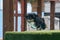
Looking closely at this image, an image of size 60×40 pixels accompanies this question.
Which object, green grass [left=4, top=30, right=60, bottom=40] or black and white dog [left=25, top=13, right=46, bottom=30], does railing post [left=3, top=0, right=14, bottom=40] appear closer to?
green grass [left=4, top=30, right=60, bottom=40]

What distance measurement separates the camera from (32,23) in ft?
12.4

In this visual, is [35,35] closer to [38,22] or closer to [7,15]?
[7,15]

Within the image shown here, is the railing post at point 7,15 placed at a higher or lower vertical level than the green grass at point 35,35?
higher

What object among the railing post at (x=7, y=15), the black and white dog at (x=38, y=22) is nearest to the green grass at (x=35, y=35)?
the railing post at (x=7, y=15)

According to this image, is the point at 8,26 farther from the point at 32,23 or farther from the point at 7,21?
the point at 32,23

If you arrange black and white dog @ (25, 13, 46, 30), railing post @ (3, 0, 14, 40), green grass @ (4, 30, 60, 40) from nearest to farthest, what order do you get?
green grass @ (4, 30, 60, 40)
railing post @ (3, 0, 14, 40)
black and white dog @ (25, 13, 46, 30)

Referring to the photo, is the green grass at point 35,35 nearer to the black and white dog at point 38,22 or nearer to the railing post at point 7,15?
the railing post at point 7,15

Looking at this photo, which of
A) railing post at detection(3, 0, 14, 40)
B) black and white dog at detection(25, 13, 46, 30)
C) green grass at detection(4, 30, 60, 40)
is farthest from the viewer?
black and white dog at detection(25, 13, 46, 30)

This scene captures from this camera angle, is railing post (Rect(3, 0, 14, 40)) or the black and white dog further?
the black and white dog

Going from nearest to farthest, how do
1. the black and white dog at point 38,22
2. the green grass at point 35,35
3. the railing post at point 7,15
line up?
the green grass at point 35,35 < the railing post at point 7,15 < the black and white dog at point 38,22

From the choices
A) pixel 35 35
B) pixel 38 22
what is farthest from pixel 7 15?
pixel 38 22

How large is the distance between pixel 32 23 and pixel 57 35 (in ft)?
7.23

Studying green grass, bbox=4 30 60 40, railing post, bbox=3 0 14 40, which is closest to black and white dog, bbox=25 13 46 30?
railing post, bbox=3 0 14 40

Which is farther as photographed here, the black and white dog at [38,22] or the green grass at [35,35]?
the black and white dog at [38,22]
